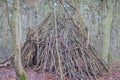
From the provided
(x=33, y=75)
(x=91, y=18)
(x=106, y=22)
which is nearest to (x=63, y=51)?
(x=33, y=75)

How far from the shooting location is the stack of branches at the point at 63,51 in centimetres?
805

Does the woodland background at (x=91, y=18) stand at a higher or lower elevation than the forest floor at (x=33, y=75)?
higher

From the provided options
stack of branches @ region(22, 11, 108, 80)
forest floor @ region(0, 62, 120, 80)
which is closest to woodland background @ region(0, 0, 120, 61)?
stack of branches @ region(22, 11, 108, 80)

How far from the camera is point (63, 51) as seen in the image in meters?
8.30

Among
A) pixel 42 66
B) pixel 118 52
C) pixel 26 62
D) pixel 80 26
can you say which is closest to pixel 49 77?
pixel 42 66

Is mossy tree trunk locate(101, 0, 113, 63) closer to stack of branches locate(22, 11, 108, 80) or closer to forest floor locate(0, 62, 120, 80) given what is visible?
stack of branches locate(22, 11, 108, 80)

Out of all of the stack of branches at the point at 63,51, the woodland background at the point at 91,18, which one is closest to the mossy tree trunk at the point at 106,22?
the woodland background at the point at 91,18

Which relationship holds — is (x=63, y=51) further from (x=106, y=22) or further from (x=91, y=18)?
(x=91, y=18)

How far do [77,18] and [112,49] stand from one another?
11.2 m

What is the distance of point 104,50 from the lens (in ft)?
32.3

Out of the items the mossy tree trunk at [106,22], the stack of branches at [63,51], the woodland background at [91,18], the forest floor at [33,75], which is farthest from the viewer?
the woodland background at [91,18]

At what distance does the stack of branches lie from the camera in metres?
8.05

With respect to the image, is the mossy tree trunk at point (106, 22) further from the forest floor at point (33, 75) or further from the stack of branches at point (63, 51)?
the forest floor at point (33, 75)

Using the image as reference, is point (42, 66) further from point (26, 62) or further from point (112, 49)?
point (112, 49)
